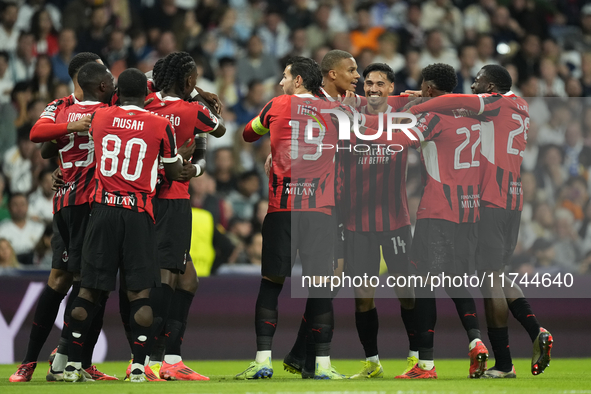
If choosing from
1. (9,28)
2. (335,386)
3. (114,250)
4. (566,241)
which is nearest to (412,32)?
(566,241)

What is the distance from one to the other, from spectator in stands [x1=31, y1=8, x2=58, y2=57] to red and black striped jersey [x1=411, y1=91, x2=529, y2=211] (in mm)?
6804

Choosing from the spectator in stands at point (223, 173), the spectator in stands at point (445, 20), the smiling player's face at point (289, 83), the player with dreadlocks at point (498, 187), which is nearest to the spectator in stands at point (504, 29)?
the spectator in stands at point (445, 20)

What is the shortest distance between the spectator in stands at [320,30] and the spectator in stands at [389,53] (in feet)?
2.57

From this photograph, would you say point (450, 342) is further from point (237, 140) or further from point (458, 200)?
point (237, 140)

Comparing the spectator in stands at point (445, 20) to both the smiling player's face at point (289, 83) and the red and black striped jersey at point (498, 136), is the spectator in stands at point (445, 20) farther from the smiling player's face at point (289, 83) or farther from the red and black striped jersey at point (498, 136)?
the smiling player's face at point (289, 83)

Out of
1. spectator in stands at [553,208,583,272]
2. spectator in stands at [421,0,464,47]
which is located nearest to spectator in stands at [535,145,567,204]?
spectator in stands at [553,208,583,272]

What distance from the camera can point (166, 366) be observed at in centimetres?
582

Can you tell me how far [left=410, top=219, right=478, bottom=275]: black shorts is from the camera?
6.29 m

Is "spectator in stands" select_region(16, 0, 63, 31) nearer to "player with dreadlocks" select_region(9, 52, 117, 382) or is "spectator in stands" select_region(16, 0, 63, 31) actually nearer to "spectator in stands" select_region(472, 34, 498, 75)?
"player with dreadlocks" select_region(9, 52, 117, 382)

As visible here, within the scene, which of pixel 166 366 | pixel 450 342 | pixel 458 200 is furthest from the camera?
pixel 450 342

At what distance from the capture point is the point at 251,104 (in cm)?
1154

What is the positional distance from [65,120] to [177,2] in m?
6.98

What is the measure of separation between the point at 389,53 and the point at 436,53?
734mm

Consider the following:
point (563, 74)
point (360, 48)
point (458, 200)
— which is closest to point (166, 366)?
point (458, 200)
